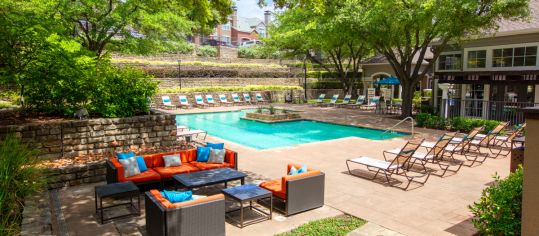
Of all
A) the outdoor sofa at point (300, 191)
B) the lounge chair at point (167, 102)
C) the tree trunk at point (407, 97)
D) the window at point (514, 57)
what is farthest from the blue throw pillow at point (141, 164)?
the lounge chair at point (167, 102)

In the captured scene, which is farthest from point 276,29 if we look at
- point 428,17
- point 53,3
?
point 53,3

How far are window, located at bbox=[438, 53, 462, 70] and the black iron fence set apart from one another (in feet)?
7.37

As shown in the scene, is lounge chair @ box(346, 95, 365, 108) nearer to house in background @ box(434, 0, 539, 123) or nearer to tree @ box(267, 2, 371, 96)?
tree @ box(267, 2, 371, 96)

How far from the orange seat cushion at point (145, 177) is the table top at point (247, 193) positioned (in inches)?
75.5

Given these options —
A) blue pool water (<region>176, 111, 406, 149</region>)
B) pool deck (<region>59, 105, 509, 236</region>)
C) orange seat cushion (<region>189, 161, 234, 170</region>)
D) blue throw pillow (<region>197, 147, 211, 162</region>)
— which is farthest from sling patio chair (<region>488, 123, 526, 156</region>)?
blue throw pillow (<region>197, 147, 211, 162</region>)

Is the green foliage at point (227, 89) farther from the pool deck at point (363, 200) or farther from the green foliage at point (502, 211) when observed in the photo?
the green foliage at point (502, 211)

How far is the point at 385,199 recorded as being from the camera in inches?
286

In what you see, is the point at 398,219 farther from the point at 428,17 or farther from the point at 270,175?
the point at 428,17

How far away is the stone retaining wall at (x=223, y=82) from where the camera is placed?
29938mm

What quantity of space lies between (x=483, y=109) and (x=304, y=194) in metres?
15.6

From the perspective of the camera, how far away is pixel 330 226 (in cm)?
591

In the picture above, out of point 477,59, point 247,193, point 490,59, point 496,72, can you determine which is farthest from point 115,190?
point 477,59

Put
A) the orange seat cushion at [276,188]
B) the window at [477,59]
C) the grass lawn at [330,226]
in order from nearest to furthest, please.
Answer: the grass lawn at [330,226] < the orange seat cushion at [276,188] < the window at [477,59]

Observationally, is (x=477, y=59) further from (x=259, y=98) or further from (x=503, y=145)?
(x=259, y=98)
